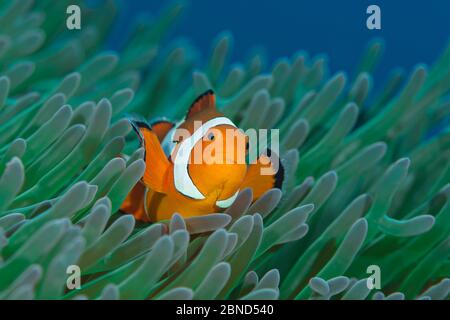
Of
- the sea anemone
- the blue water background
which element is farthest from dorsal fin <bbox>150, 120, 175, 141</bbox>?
the blue water background

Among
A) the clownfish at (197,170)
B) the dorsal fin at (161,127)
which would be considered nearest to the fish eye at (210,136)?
the clownfish at (197,170)

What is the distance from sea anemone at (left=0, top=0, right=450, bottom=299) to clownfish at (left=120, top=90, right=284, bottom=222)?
0.04 metres

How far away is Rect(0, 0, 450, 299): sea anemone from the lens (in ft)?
3.42

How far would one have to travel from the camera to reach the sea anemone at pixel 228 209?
1.04 meters

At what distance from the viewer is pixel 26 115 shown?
1463 millimetres

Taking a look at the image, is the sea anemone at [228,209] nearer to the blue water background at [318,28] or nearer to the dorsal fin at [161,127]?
the dorsal fin at [161,127]

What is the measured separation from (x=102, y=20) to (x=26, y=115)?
1073mm

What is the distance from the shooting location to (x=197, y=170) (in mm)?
1117

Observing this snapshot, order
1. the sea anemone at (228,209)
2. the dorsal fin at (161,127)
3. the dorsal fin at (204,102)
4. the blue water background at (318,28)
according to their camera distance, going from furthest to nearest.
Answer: the blue water background at (318,28) < the dorsal fin at (161,127) < the dorsal fin at (204,102) < the sea anemone at (228,209)

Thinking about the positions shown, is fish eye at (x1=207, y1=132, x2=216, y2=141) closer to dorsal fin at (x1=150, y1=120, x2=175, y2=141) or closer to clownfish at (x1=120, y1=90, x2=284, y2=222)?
clownfish at (x1=120, y1=90, x2=284, y2=222)

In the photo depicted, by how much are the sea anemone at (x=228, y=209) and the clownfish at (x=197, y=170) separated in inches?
1.7

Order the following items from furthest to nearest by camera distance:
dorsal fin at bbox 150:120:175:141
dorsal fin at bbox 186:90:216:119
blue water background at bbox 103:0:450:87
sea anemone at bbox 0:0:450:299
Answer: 1. blue water background at bbox 103:0:450:87
2. dorsal fin at bbox 150:120:175:141
3. dorsal fin at bbox 186:90:216:119
4. sea anemone at bbox 0:0:450:299
